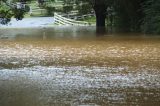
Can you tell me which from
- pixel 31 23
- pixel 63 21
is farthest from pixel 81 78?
pixel 63 21

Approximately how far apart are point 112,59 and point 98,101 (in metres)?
6.38

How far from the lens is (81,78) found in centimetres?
1145

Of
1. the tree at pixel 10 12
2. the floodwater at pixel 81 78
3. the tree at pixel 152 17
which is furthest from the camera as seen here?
the tree at pixel 10 12

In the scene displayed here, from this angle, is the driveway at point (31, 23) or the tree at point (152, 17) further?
the driveway at point (31, 23)

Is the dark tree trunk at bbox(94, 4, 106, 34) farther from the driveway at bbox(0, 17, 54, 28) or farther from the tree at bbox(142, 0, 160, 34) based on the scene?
the tree at bbox(142, 0, 160, 34)

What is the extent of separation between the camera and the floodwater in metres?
8.92

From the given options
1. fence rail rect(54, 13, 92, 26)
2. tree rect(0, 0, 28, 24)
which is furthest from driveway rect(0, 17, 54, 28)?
tree rect(0, 0, 28, 24)

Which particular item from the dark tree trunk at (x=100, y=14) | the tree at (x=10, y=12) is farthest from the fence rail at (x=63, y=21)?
the tree at (x=10, y=12)

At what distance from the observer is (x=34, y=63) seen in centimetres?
1448

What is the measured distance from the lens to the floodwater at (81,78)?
8.92 m

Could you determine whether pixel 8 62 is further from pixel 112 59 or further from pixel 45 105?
pixel 45 105

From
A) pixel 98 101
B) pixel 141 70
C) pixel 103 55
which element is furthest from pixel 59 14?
pixel 98 101

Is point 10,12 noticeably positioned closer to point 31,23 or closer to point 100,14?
point 100,14

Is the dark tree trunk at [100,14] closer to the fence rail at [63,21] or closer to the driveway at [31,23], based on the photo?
the driveway at [31,23]
